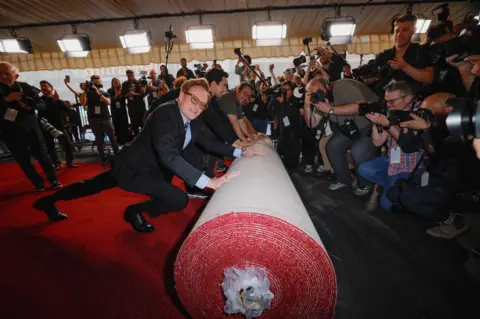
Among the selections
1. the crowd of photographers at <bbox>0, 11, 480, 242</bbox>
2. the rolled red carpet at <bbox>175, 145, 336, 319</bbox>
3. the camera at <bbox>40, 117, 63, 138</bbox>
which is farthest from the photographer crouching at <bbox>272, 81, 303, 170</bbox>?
the camera at <bbox>40, 117, 63, 138</bbox>

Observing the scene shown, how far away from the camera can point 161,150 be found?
1782 mm

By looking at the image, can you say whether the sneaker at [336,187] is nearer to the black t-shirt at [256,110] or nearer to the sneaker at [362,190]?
the sneaker at [362,190]

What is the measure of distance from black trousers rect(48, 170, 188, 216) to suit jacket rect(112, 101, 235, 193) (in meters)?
0.05

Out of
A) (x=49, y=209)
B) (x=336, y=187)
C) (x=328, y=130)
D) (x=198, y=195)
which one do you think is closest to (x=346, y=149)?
(x=328, y=130)

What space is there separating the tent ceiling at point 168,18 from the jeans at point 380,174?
5012 millimetres

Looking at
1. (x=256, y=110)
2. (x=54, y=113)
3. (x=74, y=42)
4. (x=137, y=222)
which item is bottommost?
(x=137, y=222)

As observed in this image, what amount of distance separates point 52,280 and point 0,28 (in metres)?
8.39

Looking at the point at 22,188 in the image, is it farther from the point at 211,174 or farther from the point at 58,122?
the point at 211,174

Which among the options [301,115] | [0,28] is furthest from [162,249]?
[0,28]

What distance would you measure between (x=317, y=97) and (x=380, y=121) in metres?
0.84

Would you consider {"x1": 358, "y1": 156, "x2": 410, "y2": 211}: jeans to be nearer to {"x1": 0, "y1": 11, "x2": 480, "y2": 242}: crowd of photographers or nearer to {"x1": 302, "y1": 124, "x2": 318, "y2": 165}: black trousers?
{"x1": 0, "y1": 11, "x2": 480, "y2": 242}: crowd of photographers

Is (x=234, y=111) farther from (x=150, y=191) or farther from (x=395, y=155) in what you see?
(x=395, y=155)

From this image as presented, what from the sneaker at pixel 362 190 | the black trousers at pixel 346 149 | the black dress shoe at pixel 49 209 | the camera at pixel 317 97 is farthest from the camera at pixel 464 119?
the black dress shoe at pixel 49 209

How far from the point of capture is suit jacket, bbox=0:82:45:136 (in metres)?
3.29
